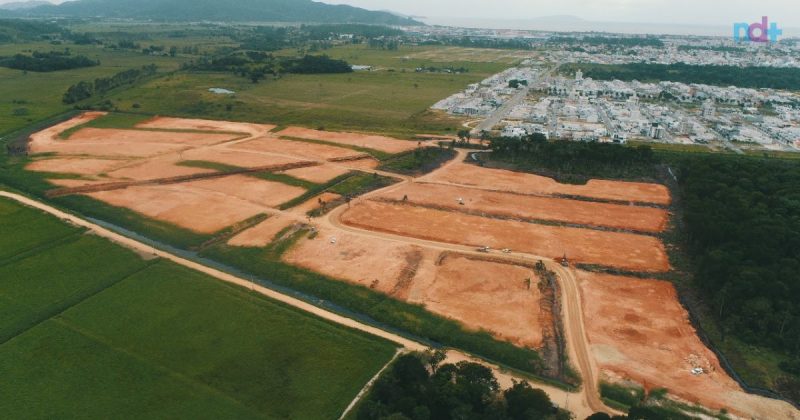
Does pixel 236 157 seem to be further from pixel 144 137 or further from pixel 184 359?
pixel 184 359

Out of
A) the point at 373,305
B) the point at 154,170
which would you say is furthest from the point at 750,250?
the point at 154,170

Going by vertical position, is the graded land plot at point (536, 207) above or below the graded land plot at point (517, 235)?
above

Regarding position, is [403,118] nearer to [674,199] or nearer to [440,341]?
[674,199]

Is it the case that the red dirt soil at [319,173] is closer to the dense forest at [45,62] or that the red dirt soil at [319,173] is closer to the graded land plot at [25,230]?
the graded land plot at [25,230]

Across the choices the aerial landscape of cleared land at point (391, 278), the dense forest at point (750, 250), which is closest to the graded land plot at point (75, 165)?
the aerial landscape of cleared land at point (391, 278)

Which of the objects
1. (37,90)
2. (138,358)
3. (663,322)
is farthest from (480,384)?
(37,90)

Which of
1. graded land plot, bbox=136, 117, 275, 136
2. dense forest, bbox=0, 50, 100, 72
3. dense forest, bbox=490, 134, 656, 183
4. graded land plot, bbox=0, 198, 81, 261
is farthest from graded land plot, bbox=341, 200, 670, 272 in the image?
dense forest, bbox=0, 50, 100, 72
